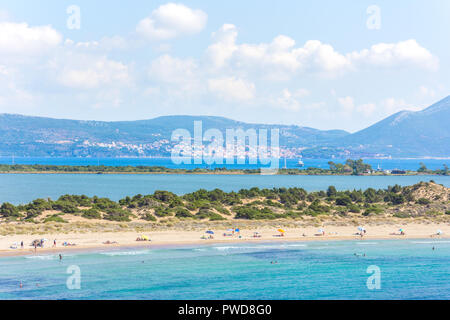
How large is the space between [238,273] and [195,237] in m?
12.7

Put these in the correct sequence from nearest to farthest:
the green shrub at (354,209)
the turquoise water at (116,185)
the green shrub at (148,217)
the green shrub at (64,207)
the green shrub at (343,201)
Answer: the green shrub at (148,217) → the green shrub at (64,207) → the green shrub at (354,209) → the green shrub at (343,201) → the turquoise water at (116,185)

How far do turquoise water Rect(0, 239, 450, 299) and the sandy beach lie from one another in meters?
2.02

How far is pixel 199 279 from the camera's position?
28250 mm

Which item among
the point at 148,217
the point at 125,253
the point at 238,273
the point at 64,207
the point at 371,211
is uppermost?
the point at 64,207

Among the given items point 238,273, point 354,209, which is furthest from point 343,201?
point 238,273

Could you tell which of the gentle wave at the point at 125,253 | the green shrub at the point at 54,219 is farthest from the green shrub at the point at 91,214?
the gentle wave at the point at 125,253

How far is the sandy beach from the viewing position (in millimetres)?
36500

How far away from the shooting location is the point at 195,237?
42000mm

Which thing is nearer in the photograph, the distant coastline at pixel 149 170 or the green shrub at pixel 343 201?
the green shrub at pixel 343 201

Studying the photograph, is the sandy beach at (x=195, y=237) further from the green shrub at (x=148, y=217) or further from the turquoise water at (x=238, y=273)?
the green shrub at (x=148, y=217)

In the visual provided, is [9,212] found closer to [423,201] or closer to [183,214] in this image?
[183,214]

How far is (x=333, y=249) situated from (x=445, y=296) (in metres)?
13.7

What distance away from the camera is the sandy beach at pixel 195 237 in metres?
36.5

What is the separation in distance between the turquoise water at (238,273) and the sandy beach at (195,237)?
6.64 ft
